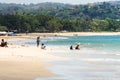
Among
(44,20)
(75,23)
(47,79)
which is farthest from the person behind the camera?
(75,23)

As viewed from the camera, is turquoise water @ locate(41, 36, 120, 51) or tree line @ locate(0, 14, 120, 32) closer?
turquoise water @ locate(41, 36, 120, 51)

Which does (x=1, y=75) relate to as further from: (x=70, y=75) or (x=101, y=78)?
(x=101, y=78)

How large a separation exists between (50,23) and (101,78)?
141 metres

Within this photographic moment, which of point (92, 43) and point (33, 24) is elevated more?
point (92, 43)

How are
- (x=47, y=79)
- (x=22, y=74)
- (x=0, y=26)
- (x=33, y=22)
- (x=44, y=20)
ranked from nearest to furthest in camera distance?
(x=47, y=79), (x=22, y=74), (x=0, y=26), (x=33, y=22), (x=44, y=20)

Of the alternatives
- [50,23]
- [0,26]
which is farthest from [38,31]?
[0,26]

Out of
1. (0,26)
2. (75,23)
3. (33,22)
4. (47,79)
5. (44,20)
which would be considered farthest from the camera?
(75,23)

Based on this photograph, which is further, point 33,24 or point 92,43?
point 33,24

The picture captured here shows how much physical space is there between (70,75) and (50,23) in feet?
458

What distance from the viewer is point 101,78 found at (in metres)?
21.3

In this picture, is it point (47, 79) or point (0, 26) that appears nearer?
point (47, 79)

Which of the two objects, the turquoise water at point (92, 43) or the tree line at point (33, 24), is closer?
the turquoise water at point (92, 43)


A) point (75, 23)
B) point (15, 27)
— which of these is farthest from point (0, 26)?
point (75, 23)

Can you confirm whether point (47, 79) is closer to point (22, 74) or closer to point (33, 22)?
point (22, 74)
